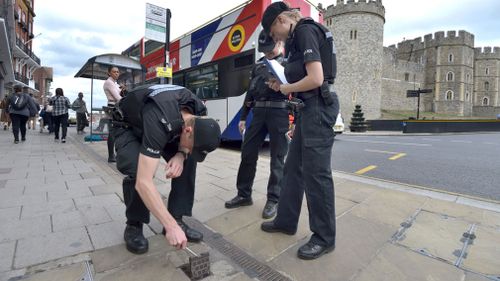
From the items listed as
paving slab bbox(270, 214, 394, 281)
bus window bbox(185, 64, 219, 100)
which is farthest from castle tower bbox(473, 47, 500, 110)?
paving slab bbox(270, 214, 394, 281)

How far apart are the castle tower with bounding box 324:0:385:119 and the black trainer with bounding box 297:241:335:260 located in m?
35.1

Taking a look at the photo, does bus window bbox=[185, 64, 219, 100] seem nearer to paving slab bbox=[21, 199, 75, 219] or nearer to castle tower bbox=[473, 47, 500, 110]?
paving slab bbox=[21, 199, 75, 219]

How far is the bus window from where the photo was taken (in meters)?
7.63

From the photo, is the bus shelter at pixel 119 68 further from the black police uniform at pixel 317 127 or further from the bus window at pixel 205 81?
the black police uniform at pixel 317 127

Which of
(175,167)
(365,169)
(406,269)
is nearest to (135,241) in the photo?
(175,167)

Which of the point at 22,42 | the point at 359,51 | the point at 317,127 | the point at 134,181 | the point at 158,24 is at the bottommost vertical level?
the point at 134,181

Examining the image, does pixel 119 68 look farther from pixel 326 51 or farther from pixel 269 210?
pixel 326 51

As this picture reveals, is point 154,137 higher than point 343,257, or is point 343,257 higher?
point 154,137

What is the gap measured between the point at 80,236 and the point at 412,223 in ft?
9.39

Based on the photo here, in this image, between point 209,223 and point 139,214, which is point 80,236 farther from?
point 209,223

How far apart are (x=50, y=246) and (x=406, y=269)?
2.50 metres

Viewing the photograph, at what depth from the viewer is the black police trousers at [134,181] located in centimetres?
190

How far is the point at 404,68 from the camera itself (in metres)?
46.8

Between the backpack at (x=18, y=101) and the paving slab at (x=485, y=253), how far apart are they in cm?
1008
